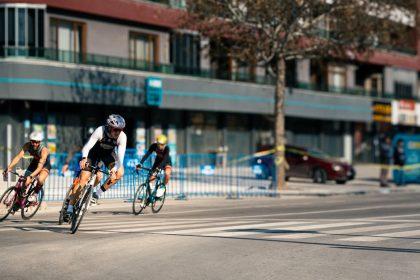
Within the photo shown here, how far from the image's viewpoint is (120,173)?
1355 centimetres

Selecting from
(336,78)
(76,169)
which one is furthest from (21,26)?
(336,78)

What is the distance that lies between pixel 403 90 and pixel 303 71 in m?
13.2

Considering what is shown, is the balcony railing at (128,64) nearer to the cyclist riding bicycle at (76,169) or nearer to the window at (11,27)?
the window at (11,27)

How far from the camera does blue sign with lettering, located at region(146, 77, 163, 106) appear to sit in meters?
39.6

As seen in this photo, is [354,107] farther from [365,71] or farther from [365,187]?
[365,187]

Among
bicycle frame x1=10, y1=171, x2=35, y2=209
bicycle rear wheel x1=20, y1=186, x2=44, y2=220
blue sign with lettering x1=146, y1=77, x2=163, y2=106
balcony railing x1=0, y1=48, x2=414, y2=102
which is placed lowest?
bicycle rear wheel x1=20, y1=186, x2=44, y2=220

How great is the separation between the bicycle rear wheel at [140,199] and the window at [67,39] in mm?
19265

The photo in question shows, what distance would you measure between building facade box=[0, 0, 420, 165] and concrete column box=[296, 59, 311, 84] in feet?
0.22

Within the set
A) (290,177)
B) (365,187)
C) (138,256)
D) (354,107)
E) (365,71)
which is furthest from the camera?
(365,71)

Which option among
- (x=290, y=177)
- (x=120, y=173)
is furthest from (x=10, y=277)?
(x=290, y=177)

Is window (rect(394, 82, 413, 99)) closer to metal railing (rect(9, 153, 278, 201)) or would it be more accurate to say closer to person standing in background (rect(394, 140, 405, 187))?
person standing in background (rect(394, 140, 405, 187))

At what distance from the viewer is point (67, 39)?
37.2 m

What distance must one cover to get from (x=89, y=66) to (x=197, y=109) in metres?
7.72

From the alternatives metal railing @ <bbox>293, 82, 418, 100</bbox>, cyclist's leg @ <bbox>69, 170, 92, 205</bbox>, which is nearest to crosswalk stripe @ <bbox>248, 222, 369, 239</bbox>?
cyclist's leg @ <bbox>69, 170, 92, 205</bbox>
